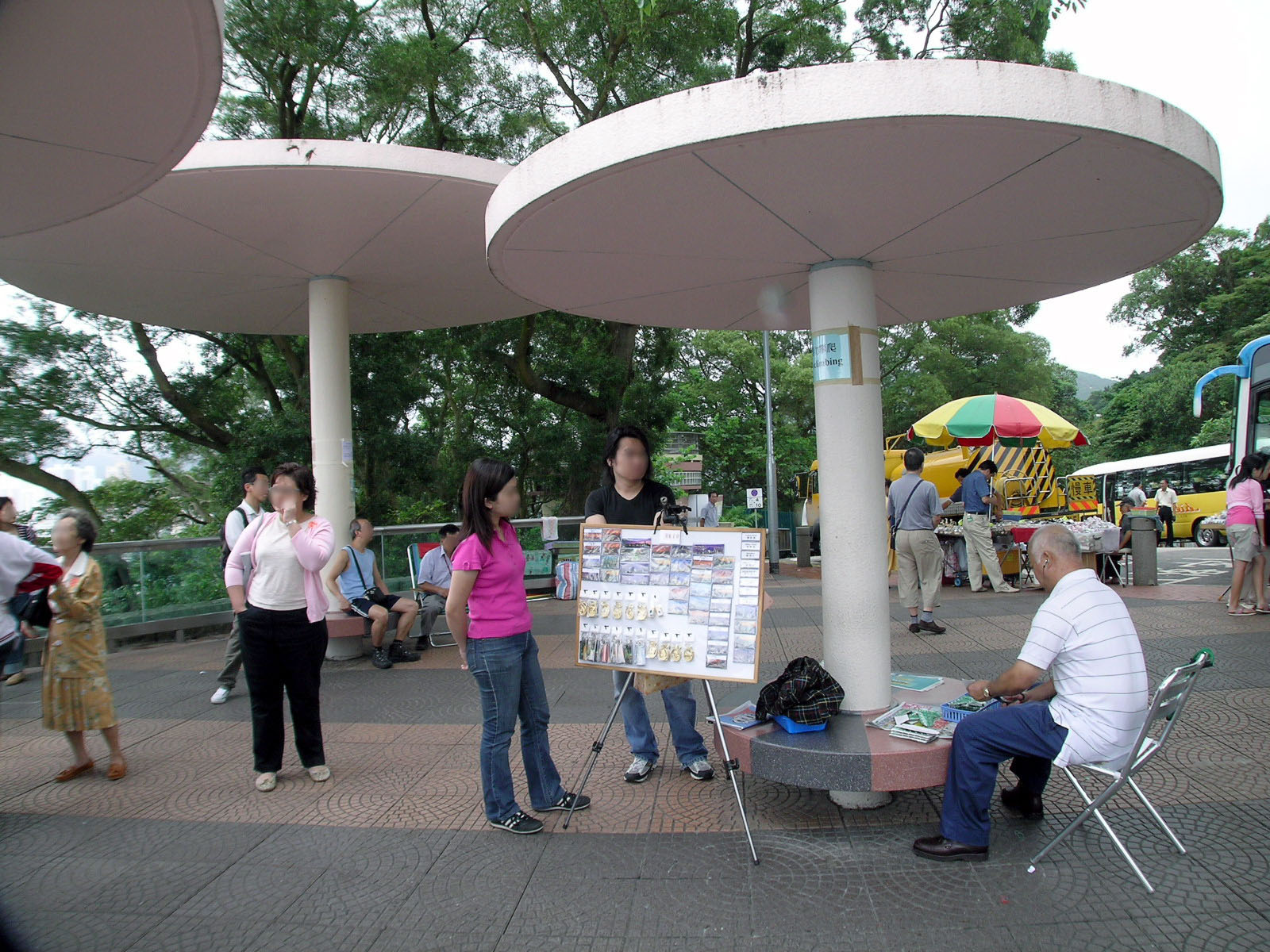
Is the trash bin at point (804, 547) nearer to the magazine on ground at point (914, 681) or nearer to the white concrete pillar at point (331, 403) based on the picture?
the white concrete pillar at point (331, 403)

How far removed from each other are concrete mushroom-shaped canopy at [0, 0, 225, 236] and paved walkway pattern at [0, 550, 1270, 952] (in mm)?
3101

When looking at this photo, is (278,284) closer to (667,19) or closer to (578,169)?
(578,169)

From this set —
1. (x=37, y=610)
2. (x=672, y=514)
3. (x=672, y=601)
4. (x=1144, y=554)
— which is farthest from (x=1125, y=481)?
(x=37, y=610)

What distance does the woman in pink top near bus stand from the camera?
836 cm

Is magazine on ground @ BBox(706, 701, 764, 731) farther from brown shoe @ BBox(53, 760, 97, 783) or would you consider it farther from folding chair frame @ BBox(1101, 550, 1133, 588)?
folding chair frame @ BBox(1101, 550, 1133, 588)

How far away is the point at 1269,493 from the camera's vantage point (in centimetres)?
983

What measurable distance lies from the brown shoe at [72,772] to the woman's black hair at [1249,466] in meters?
10.7

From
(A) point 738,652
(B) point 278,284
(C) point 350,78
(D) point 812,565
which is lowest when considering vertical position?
(D) point 812,565

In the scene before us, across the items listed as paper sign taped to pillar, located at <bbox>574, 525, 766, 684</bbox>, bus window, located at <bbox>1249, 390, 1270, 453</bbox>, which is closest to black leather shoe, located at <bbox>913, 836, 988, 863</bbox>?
paper sign taped to pillar, located at <bbox>574, 525, 766, 684</bbox>

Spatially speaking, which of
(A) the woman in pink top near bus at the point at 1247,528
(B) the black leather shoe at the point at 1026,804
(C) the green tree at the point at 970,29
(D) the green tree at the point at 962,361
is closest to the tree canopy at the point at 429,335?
(C) the green tree at the point at 970,29

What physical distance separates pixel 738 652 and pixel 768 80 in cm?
243

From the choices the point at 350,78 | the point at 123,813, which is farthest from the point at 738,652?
the point at 350,78

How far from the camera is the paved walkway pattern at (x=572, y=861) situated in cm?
293

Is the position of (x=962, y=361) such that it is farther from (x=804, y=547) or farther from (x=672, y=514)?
(x=672, y=514)
